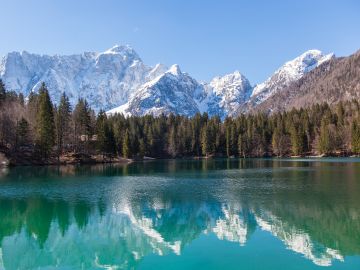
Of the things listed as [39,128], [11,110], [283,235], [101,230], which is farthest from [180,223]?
[11,110]

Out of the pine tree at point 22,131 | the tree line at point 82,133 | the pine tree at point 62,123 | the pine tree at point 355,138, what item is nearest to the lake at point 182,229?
the pine tree at point 22,131

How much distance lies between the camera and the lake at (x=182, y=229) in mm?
22859

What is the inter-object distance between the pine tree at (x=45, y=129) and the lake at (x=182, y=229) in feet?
201

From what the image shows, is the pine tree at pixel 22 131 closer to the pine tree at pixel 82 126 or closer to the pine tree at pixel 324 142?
the pine tree at pixel 82 126

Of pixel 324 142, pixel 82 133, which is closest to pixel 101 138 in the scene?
pixel 82 133

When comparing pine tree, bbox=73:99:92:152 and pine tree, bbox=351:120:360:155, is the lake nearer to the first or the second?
pine tree, bbox=73:99:92:152

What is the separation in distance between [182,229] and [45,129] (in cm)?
8992

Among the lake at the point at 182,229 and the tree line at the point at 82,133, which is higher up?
the tree line at the point at 82,133

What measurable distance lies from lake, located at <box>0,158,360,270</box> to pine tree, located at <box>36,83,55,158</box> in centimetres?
6116

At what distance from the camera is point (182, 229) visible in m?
30.5

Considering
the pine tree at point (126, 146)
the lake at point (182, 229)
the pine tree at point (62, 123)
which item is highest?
the pine tree at point (62, 123)

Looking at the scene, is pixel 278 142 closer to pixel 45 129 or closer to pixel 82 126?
pixel 82 126

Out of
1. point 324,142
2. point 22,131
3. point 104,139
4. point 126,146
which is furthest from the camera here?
point 324,142

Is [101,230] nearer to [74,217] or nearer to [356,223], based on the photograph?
[74,217]
